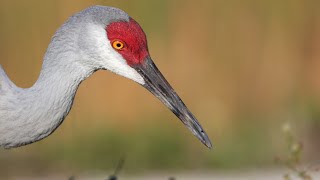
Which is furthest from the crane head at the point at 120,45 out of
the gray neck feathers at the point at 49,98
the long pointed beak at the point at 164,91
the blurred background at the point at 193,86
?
the blurred background at the point at 193,86

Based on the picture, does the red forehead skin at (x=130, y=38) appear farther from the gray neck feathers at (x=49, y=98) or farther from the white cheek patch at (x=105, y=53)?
the gray neck feathers at (x=49, y=98)

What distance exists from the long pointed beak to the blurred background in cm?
539

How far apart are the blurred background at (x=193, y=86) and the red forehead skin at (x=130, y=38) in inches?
222

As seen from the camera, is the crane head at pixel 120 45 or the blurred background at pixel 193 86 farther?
the blurred background at pixel 193 86

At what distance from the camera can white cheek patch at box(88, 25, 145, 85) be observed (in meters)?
7.94

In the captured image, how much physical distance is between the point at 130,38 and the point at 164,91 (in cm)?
45

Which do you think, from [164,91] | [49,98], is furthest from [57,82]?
[164,91]

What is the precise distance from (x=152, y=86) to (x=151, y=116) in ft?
21.1

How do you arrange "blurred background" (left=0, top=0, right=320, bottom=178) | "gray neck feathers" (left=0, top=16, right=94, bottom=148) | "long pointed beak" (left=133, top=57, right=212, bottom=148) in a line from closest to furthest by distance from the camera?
1. "gray neck feathers" (left=0, top=16, right=94, bottom=148)
2. "long pointed beak" (left=133, top=57, right=212, bottom=148)
3. "blurred background" (left=0, top=0, right=320, bottom=178)

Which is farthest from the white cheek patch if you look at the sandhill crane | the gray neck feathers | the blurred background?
the blurred background

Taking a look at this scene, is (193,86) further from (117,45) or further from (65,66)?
(65,66)

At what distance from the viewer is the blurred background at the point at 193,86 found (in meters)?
14.0

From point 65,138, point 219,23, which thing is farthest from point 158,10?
point 65,138

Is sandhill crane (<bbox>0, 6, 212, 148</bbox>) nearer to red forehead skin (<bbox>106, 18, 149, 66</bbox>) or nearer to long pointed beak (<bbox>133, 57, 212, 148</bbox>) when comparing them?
red forehead skin (<bbox>106, 18, 149, 66</bbox>)
